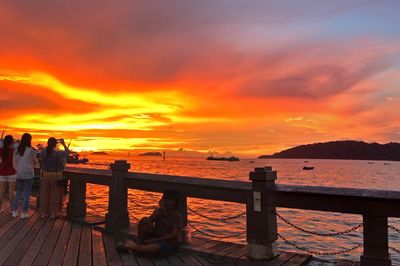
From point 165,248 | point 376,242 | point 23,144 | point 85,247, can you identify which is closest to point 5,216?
point 23,144

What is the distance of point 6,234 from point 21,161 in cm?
255

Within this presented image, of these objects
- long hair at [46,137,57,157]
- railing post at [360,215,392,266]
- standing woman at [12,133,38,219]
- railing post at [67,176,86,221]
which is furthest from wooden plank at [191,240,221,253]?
standing woman at [12,133,38,219]

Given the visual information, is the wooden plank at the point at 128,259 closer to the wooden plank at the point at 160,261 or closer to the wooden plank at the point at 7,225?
the wooden plank at the point at 160,261

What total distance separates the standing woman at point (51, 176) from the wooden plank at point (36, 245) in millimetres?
688

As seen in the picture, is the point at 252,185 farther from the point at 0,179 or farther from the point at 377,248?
the point at 0,179

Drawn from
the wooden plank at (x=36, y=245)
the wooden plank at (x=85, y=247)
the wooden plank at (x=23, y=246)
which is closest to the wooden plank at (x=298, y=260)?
the wooden plank at (x=85, y=247)

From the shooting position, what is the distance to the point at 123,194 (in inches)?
349

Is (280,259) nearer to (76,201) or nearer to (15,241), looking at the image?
(15,241)

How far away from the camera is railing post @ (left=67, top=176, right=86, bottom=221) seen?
10242 millimetres

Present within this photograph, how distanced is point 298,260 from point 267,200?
119cm

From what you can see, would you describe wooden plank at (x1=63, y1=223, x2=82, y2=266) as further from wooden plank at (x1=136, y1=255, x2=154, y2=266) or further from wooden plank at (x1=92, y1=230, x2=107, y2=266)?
wooden plank at (x1=136, y1=255, x2=154, y2=266)

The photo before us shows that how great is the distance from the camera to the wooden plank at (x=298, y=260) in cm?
619

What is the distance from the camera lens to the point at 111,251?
710cm

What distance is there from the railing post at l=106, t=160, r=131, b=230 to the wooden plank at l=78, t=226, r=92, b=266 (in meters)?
0.56
